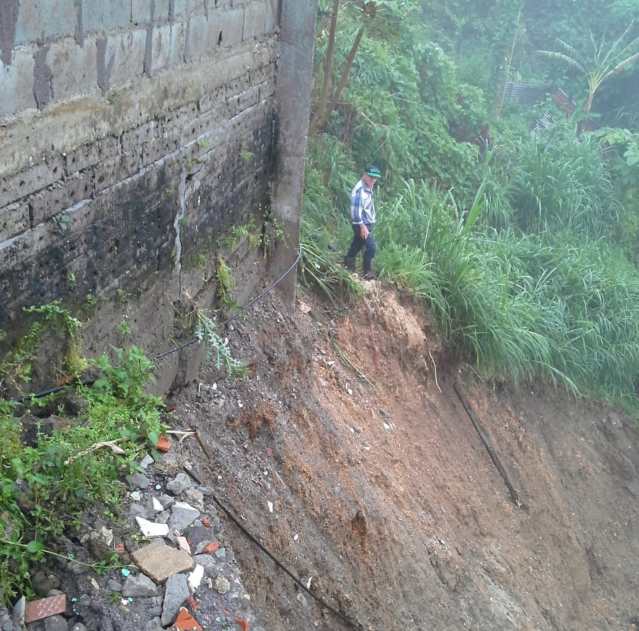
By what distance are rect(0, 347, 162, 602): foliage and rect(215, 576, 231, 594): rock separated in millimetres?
532

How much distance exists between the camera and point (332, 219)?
8.65 m

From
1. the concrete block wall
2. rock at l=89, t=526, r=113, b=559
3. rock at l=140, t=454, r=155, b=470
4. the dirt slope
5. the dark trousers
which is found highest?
the concrete block wall

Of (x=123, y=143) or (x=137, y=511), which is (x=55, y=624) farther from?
(x=123, y=143)

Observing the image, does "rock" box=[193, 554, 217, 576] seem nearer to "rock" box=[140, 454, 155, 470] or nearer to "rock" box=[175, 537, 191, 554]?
"rock" box=[175, 537, 191, 554]

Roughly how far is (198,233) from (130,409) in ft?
5.08

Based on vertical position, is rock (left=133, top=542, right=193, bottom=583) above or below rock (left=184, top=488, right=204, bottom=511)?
above

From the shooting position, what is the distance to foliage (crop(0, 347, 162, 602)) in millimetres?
2768

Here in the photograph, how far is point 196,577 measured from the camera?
312 cm

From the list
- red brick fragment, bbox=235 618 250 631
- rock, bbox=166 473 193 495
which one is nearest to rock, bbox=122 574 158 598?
red brick fragment, bbox=235 618 250 631

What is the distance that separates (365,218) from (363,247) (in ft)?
1.35

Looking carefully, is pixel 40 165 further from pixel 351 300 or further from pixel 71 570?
pixel 351 300

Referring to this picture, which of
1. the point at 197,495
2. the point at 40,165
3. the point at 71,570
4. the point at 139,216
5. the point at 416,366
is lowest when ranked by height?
the point at 416,366

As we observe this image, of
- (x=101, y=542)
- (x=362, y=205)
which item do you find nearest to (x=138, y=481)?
(x=101, y=542)

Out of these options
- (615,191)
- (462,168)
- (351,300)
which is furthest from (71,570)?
(615,191)
